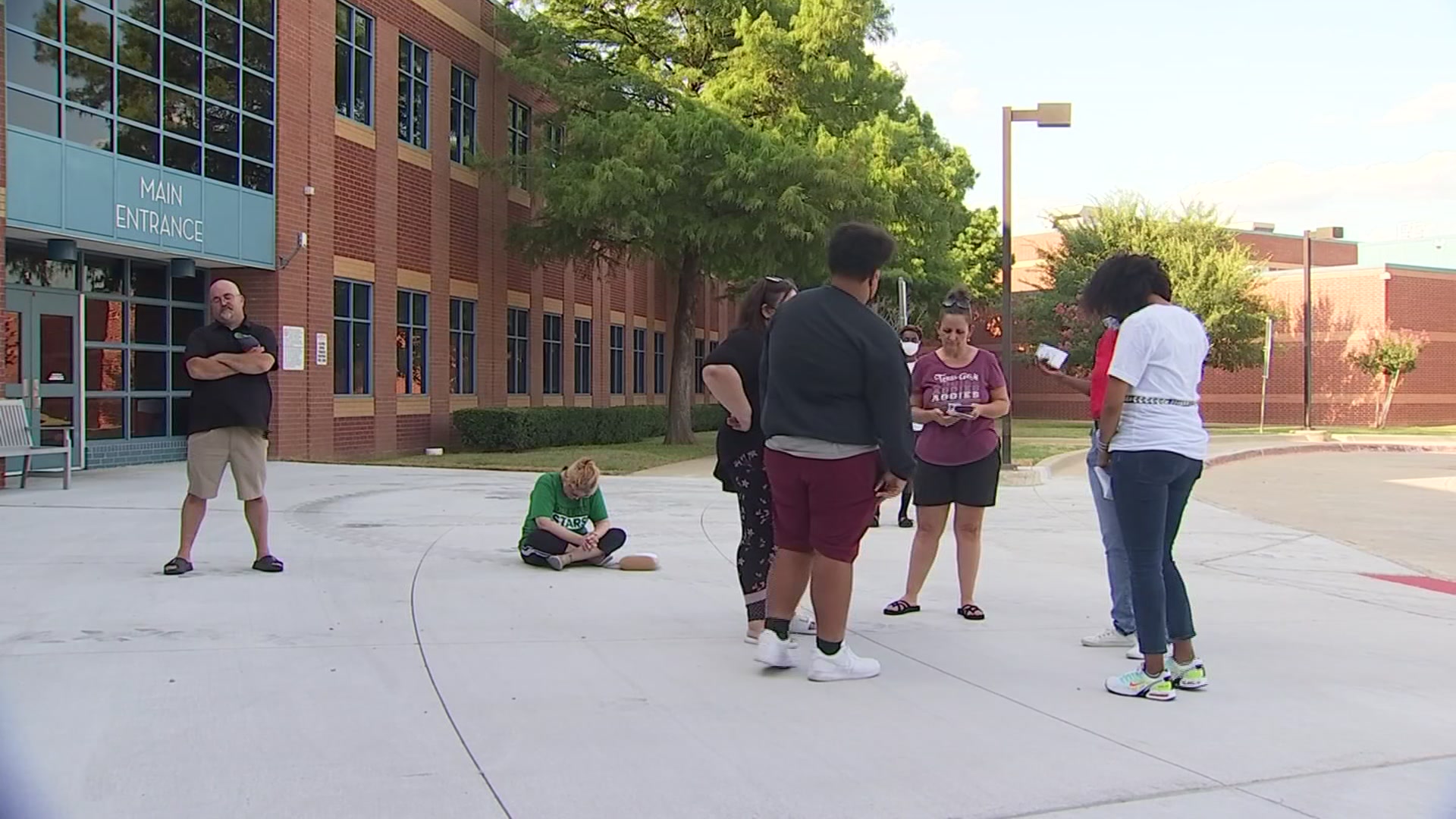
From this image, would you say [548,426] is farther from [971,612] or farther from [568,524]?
[971,612]

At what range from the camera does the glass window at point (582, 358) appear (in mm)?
28727

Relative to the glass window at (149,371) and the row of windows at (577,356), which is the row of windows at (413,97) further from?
the glass window at (149,371)

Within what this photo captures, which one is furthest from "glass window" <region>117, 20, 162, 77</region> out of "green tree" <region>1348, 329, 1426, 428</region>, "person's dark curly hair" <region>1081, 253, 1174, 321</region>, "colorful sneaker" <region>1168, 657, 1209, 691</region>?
"green tree" <region>1348, 329, 1426, 428</region>

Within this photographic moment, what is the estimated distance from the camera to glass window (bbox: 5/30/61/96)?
1328cm

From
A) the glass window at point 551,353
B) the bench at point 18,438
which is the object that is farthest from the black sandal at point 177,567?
the glass window at point 551,353

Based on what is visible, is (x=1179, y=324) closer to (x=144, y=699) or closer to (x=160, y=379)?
(x=144, y=699)

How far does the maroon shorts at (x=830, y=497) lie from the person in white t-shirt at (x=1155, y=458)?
3.48 feet

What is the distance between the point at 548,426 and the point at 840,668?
1842 centimetres

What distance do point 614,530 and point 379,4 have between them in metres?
15.4

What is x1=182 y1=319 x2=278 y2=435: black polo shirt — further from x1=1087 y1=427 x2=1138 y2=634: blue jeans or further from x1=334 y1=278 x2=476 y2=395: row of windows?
x1=334 y1=278 x2=476 y2=395: row of windows

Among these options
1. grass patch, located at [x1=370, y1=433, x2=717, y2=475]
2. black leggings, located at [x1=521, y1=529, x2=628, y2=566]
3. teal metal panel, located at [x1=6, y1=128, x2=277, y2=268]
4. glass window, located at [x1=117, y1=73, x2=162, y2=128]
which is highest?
glass window, located at [x1=117, y1=73, x2=162, y2=128]

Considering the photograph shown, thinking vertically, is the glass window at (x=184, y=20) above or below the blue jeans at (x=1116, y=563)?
above

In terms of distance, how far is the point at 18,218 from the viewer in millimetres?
13281

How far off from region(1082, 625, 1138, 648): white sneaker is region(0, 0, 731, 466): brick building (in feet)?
40.7
